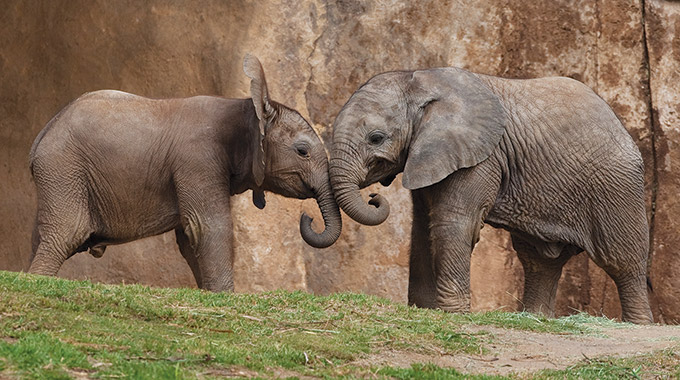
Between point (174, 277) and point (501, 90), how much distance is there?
4.64 meters

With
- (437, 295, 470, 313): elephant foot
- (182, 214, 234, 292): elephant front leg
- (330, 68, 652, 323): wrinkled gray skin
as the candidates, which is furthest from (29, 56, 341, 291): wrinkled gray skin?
(437, 295, 470, 313): elephant foot

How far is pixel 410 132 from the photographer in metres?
11.1

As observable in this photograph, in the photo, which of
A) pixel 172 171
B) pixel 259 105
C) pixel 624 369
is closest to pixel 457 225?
pixel 259 105

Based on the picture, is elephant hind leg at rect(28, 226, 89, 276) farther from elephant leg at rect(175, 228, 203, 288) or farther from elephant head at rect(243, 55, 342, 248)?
elephant head at rect(243, 55, 342, 248)

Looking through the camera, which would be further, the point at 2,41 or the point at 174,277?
the point at 2,41

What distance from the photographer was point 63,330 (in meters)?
6.97

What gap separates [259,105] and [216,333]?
3.67 meters

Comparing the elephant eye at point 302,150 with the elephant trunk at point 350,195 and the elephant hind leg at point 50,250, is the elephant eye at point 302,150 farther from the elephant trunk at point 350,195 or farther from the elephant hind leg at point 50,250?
the elephant hind leg at point 50,250

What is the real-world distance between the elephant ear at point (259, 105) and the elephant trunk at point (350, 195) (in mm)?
663

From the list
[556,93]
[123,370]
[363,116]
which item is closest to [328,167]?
[363,116]

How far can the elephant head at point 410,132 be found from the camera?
10.8 metres

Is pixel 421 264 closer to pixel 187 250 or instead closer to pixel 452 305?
pixel 452 305

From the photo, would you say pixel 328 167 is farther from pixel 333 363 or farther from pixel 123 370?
pixel 123 370

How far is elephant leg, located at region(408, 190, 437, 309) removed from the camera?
11227 mm
